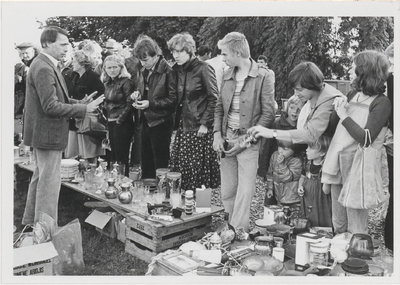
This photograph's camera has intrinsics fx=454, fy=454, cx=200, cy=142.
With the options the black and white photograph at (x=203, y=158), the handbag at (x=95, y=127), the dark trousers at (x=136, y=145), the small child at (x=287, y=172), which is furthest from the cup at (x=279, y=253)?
the handbag at (x=95, y=127)

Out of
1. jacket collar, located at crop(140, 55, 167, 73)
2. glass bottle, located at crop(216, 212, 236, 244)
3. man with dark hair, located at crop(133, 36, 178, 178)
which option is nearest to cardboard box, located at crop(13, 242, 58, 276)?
glass bottle, located at crop(216, 212, 236, 244)

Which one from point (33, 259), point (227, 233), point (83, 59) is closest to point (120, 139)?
point (83, 59)

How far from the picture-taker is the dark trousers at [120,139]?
489 cm

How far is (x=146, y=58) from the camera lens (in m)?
4.38

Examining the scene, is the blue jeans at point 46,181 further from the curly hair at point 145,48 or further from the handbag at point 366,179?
the handbag at point 366,179

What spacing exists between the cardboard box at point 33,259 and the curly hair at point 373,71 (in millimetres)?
2324

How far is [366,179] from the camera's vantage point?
116 inches

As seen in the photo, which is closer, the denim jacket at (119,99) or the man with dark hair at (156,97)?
the man with dark hair at (156,97)

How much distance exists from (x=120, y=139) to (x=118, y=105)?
37cm

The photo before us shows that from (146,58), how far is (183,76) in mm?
423

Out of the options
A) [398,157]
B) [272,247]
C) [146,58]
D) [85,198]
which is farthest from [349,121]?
[85,198]

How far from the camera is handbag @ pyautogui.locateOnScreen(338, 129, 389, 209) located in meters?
2.94

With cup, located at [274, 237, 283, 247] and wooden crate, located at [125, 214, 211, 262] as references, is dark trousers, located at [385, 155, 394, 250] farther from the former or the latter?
wooden crate, located at [125, 214, 211, 262]
